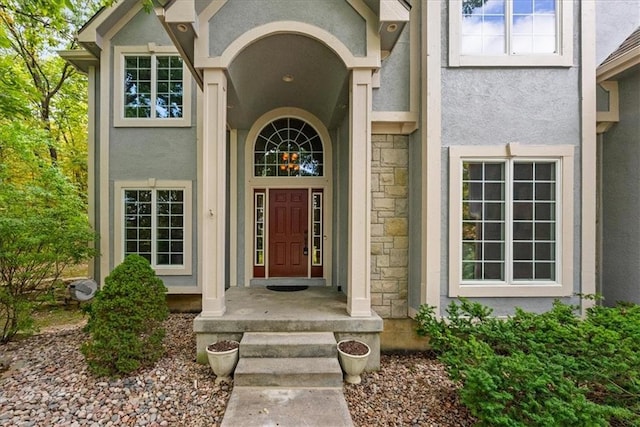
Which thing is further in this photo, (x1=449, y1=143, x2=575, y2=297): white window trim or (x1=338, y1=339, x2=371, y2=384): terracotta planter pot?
(x1=449, y1=143, x2=575, y2=297): white window trim

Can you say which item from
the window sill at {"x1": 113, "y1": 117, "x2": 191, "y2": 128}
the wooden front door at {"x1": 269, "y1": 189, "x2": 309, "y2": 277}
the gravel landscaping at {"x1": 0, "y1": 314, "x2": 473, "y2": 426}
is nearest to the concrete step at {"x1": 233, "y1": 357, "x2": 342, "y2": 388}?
the gravel landscaping at {"x1": 0, "y1": 314, "x2": 473, "y2": 426}

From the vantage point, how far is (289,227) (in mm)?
6676

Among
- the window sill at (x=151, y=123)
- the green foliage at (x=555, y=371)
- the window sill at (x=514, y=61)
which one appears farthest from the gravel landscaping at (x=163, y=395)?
the window sill at (x=514, y=61)

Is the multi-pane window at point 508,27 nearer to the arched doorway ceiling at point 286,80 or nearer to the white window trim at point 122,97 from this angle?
the arched doorway ceiling at point 286,80

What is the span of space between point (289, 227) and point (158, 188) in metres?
2.89

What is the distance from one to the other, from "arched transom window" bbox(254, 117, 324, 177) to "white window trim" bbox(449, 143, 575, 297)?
9.82 feet

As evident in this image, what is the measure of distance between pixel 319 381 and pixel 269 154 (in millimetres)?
4725

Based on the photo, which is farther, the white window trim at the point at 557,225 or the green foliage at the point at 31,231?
the green foliage at the point at 31,231

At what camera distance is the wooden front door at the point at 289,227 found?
664cm

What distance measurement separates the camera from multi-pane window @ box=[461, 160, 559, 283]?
4.62 meters

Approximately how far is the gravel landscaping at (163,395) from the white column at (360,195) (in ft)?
3.63

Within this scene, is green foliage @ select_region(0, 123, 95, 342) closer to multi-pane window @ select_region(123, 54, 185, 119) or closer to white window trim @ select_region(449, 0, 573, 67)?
multi-pane window @ select_region(123, 54, 185, 119)

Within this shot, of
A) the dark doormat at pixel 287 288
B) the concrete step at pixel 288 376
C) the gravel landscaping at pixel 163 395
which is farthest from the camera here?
the dark doormat at pixel 287 288

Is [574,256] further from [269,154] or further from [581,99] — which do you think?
[269,154]
